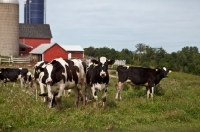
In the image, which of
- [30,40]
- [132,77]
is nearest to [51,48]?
[30,40]

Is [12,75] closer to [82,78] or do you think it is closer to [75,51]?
[82,78]

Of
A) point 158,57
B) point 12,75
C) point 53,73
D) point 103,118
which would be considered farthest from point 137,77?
point 158,57

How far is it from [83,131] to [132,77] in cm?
710

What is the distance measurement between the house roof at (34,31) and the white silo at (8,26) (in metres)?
9.45

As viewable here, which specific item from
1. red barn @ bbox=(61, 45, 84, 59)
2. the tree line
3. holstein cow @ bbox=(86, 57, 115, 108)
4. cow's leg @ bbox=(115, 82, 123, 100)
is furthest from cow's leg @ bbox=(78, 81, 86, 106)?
the tree line

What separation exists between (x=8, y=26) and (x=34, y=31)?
11.8 meters

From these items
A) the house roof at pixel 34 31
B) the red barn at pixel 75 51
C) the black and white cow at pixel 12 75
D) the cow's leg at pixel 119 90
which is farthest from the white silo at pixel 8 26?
the cow's leg at pixel 119 90

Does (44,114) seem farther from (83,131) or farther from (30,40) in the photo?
(30,40)

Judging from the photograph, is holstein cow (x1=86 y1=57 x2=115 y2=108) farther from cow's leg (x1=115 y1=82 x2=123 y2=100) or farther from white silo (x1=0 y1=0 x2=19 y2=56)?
white silo (x1=0 y1=0 x2=19 y2=56)

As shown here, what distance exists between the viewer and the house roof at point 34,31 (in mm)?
60500

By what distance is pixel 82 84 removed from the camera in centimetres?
1405

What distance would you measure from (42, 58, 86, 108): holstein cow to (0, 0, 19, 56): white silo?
3767 centimetres

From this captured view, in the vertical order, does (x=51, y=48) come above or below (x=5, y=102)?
above

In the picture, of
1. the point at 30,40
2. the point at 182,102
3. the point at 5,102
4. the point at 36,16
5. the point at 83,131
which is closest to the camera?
the point at 83,131
